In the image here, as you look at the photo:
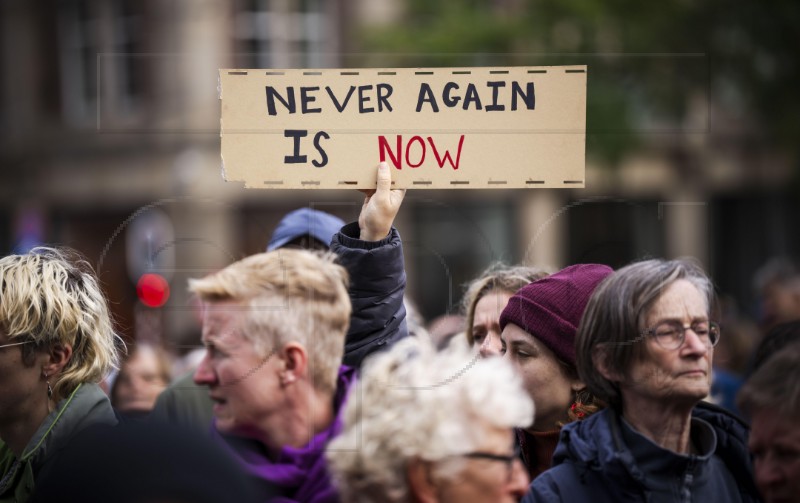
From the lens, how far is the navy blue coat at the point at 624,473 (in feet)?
8.11

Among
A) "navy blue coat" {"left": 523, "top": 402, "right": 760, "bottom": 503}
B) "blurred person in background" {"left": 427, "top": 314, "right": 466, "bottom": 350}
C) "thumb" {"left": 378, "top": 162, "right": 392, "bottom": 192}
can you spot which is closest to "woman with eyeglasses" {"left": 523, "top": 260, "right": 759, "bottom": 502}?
"navy blue coat" {"left": 523, "top": 402, "right": 760, "bottom": 503}

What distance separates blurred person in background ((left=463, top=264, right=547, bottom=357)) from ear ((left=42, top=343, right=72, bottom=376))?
3.49 feet

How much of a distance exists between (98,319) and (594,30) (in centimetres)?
897

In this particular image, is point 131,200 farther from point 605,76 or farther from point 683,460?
point 683,460

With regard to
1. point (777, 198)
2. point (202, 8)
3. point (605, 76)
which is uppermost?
point (202, 8)

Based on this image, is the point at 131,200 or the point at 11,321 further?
the point at 131,200

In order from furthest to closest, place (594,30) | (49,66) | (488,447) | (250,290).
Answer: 1. (49,66)
2. (594,30)
3. (250,290)
4. (488,447)

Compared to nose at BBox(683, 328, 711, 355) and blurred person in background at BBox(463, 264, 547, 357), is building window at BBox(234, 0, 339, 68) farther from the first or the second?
nose at BBox(683, 328, 711, 355)

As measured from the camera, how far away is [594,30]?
1107 cm

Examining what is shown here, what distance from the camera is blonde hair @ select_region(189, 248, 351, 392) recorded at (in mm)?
2422

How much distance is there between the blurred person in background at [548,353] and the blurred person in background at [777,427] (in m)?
0.64

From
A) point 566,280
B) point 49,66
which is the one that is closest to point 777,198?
point 49,66

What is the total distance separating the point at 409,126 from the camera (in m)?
2.65

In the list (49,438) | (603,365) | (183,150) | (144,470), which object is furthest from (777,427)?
(183,150)
